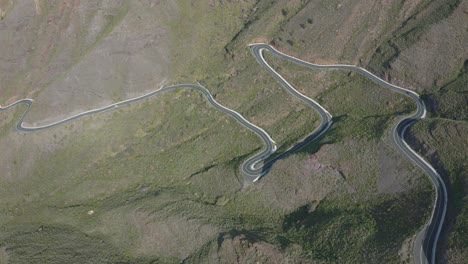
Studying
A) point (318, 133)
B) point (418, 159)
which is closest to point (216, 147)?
point (318, 133)

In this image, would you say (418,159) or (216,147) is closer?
(418,159)

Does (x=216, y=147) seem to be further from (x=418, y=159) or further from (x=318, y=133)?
(x=418, y=159)

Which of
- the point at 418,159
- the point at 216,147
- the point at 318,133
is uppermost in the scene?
the point at 418,159

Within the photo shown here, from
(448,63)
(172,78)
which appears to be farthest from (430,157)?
(172,78)

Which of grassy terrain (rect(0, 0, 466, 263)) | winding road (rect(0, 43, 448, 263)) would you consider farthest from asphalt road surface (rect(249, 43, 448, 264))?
grassy terrain (rect(0, 0, 466, 263))

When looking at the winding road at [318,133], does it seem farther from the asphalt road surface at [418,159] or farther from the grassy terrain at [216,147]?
the grassy terrain at [216,147]

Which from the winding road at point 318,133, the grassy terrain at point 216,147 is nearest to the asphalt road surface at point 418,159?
the winding road at point 318,133
